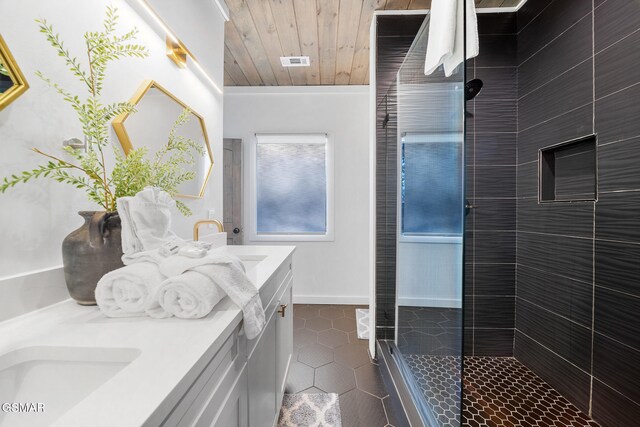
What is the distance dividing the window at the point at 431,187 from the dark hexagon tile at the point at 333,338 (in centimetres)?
118

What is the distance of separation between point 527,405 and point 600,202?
47.3 inches

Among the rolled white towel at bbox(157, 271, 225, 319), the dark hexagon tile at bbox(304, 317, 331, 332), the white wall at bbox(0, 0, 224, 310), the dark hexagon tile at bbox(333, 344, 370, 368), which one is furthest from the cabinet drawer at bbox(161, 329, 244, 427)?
the dark hexagon tile at bbox(304, 317, 331, 332)

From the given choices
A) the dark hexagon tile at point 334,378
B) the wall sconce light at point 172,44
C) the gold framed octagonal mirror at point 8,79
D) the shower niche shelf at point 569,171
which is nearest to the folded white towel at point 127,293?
the gold framed octagonal mirror at point 8,79

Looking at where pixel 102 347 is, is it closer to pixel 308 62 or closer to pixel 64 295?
pixel 64 295

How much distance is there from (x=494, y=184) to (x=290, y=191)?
2.16 meters

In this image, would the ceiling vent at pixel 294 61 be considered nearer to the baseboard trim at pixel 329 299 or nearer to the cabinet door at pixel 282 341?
the cabinet door at pixel 282 341

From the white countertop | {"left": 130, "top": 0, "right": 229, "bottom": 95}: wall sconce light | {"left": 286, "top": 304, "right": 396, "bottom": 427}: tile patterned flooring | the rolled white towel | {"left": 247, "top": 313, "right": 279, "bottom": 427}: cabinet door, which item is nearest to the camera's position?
the white countertop

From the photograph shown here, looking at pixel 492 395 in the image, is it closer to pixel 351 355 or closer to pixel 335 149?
pixel 351 355

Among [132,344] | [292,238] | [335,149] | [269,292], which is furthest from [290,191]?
[132,344]

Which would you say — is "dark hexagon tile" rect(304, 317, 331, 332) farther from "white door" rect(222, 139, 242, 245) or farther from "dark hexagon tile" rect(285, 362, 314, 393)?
"white door" rect(222, 139, 242, 245)

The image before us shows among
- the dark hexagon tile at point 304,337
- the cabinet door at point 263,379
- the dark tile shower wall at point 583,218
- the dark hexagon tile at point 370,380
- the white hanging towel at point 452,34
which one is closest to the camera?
the cabinet door at point 263,379

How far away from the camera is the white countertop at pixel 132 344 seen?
1.22 feet

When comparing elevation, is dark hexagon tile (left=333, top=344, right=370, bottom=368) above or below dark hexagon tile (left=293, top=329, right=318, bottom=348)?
below

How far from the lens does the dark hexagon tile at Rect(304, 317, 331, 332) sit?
2.69 metres
